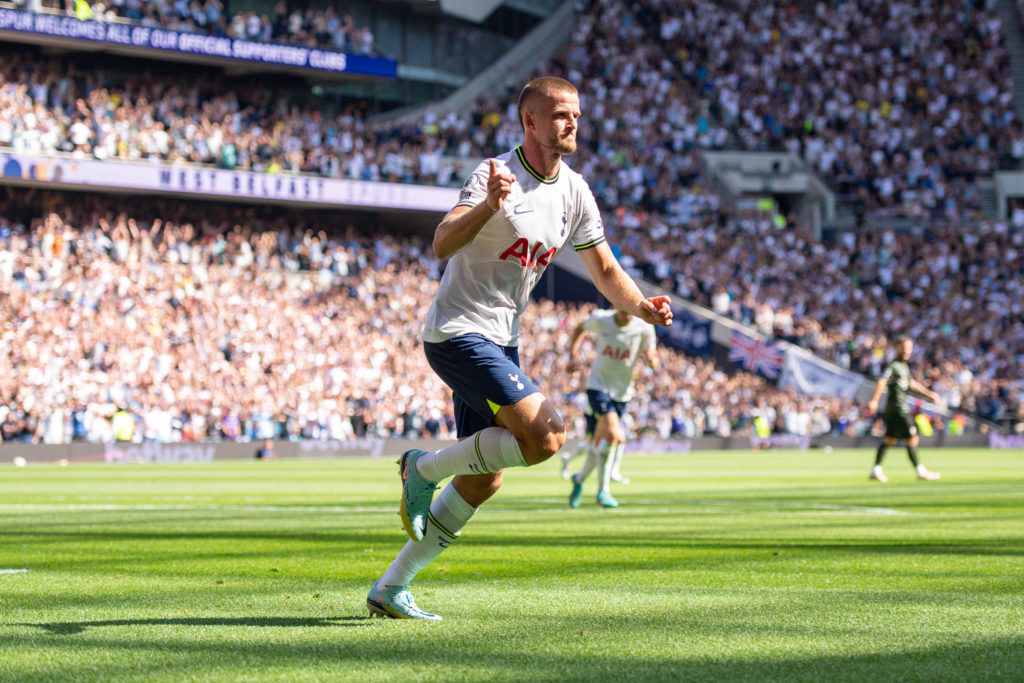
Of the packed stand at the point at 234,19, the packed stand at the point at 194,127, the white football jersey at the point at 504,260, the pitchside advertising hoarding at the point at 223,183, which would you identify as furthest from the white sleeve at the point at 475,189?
the packed stand at the point at 234,19

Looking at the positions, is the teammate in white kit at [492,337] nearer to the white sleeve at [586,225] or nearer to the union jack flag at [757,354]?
the white sleeve at [586,225]

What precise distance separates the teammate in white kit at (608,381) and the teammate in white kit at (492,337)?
30.6ft

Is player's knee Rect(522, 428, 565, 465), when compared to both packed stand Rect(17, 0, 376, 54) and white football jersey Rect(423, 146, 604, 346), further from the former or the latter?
packed stand Rect(17, 0, 376, 54)

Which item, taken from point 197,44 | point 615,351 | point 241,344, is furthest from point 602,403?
point 197,44

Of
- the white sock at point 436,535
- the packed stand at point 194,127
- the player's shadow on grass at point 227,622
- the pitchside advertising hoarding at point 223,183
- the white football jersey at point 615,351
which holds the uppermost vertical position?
the packed stand at point 194,127

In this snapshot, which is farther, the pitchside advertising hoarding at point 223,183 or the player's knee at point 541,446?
the pitchside advertising hoarding at point 223,183

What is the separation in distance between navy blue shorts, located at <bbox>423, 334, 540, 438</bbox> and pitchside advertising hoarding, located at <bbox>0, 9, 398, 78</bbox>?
130ft

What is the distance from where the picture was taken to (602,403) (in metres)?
16.8

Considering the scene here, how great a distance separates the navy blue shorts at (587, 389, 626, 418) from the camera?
1677cm

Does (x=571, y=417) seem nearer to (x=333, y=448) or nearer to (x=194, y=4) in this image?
(x=333, y=448)

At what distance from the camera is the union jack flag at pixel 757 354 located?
1893 inches

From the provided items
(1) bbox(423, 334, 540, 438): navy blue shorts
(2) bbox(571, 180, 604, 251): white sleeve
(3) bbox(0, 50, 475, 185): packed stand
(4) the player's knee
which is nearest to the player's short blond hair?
(2) bbox(571, 180, 604, 251): white sleeve

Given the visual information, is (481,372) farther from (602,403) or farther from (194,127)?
(194,127)

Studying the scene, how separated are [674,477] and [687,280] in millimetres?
24813
